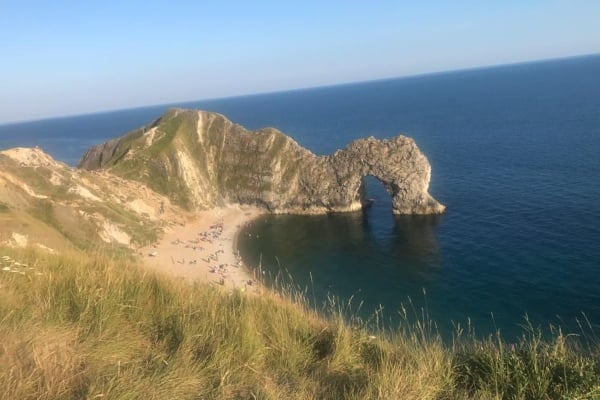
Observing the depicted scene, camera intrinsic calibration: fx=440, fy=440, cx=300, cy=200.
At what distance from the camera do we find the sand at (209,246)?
51778 millimetres

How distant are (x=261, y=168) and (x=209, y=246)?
80.3ft

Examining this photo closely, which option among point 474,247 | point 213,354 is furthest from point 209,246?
point 213,354

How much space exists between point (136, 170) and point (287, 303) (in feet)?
266

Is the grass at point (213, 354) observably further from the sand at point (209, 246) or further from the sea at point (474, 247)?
the sand at point (209, 246)

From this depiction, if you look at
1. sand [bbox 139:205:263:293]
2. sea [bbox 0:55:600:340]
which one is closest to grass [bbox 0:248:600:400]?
sea [bbox 0:55:600:340]

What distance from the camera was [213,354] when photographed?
5652 millimetres

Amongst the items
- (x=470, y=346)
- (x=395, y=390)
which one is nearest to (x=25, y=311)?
(x=395, y=390)

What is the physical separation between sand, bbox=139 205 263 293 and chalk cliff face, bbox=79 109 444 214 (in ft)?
14.5

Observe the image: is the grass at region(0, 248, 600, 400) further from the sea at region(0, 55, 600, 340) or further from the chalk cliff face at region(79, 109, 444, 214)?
the chalk cliff face at region(79, 109, 444, 214)

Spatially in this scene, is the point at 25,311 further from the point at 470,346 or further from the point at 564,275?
the point at 564,275

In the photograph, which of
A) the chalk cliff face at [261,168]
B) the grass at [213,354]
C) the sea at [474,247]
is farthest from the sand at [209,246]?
the grass at [213,354]

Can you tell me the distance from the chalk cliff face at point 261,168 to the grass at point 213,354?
6582 centimetres

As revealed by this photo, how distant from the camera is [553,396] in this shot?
5344 mm

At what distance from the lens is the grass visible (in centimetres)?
465
